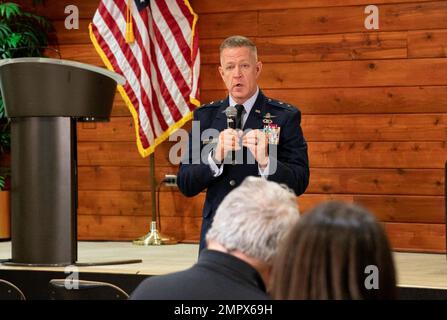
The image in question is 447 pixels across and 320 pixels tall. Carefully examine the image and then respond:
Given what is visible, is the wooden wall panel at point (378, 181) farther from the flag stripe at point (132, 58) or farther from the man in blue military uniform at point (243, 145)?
the man in blue military uniform at point (243, 145)

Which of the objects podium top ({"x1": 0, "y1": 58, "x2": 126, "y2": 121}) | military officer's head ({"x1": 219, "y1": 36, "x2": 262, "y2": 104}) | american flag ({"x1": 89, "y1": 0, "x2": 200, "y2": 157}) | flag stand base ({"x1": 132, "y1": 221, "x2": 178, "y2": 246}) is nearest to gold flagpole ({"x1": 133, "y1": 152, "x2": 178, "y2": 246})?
flag stand base ({"x1": 132, "y1": 221, "x2": 178, "y2": 246})

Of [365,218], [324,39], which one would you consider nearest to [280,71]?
[324,39]

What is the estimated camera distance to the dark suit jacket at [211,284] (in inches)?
66.0

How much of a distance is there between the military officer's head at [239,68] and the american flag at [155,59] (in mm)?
2904

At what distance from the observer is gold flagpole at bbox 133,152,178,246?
6027mm

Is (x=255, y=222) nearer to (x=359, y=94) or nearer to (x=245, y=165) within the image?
(x=245, y=165)

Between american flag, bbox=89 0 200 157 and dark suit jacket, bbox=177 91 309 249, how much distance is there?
2.85m

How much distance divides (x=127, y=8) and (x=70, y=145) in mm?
2217

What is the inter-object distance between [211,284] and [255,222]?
0.15 meters

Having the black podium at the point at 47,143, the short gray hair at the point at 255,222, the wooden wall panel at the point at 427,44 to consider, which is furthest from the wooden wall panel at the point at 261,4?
the short gray hair at the point at 255,222

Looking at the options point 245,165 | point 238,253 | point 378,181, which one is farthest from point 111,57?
point 238,253

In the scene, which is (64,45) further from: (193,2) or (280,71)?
(280,71)

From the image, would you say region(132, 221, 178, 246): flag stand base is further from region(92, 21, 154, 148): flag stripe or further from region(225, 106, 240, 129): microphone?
region(225, 106, 240, 129): microphone

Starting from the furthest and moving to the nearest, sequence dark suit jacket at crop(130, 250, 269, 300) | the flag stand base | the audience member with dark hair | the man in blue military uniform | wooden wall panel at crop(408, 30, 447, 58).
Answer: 1. the flag stand base
2. wooden wall panel at crop(408, 30, 447, 58)
3. the man in blue military uniform
4. dark suit jacket at crop(130, 250, 269, 300)
5. the audience member with dark hair
